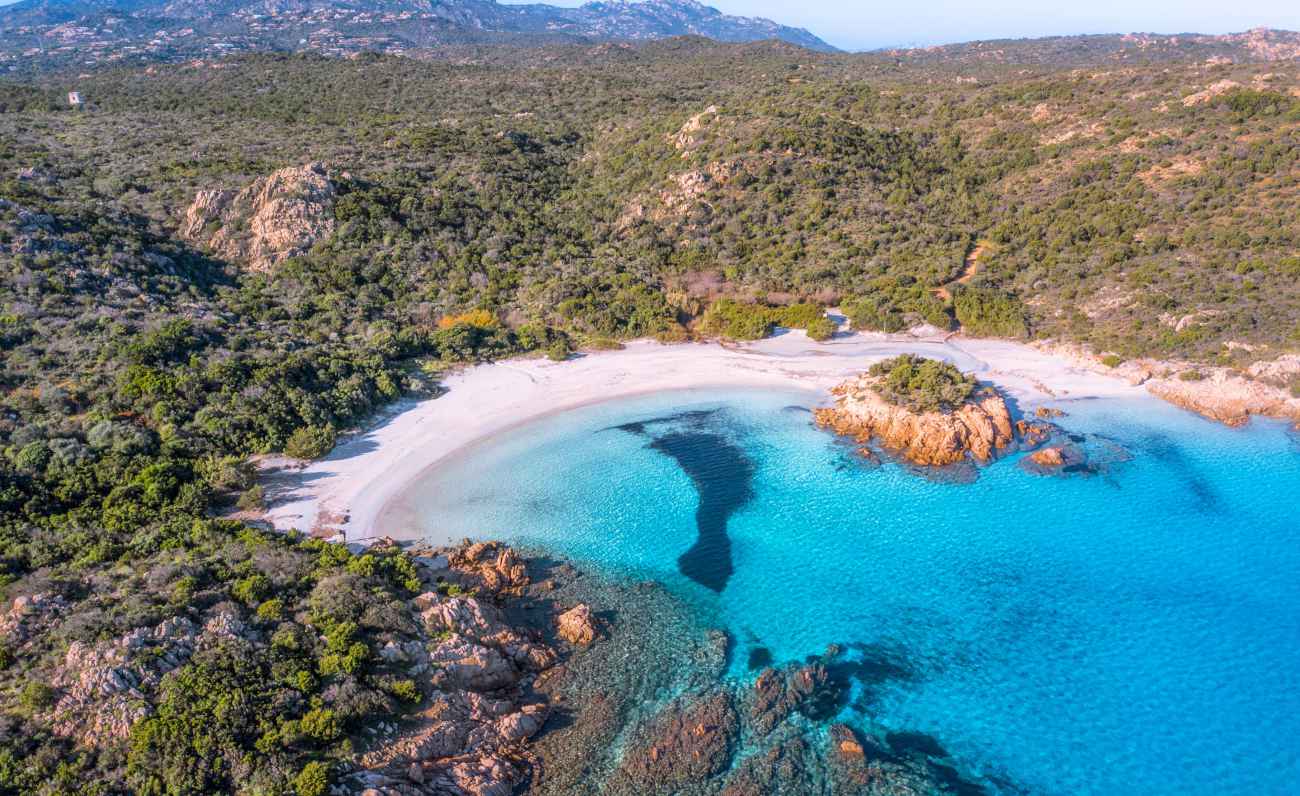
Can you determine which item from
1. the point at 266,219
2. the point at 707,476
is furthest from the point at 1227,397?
the point at 266,219

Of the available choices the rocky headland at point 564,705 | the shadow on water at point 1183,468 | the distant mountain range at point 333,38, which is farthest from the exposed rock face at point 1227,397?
the distant mountain range at point 333,38

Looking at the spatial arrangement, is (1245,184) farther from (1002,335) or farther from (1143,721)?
(1143,721)

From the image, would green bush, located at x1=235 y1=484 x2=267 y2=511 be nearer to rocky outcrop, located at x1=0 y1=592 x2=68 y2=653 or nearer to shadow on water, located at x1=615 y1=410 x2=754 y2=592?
rocky outcrop, located at x1=0 y1=592 x2=68 y2=653

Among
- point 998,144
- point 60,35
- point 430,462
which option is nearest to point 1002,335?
point 998,144

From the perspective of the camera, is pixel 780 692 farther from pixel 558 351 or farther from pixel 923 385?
pixel 558 351


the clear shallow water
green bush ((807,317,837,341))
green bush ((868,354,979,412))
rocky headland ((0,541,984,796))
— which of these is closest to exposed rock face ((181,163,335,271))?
the clear shallow water

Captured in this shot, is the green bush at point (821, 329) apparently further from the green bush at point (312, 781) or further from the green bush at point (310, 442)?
the green bush at point (312, 781)
